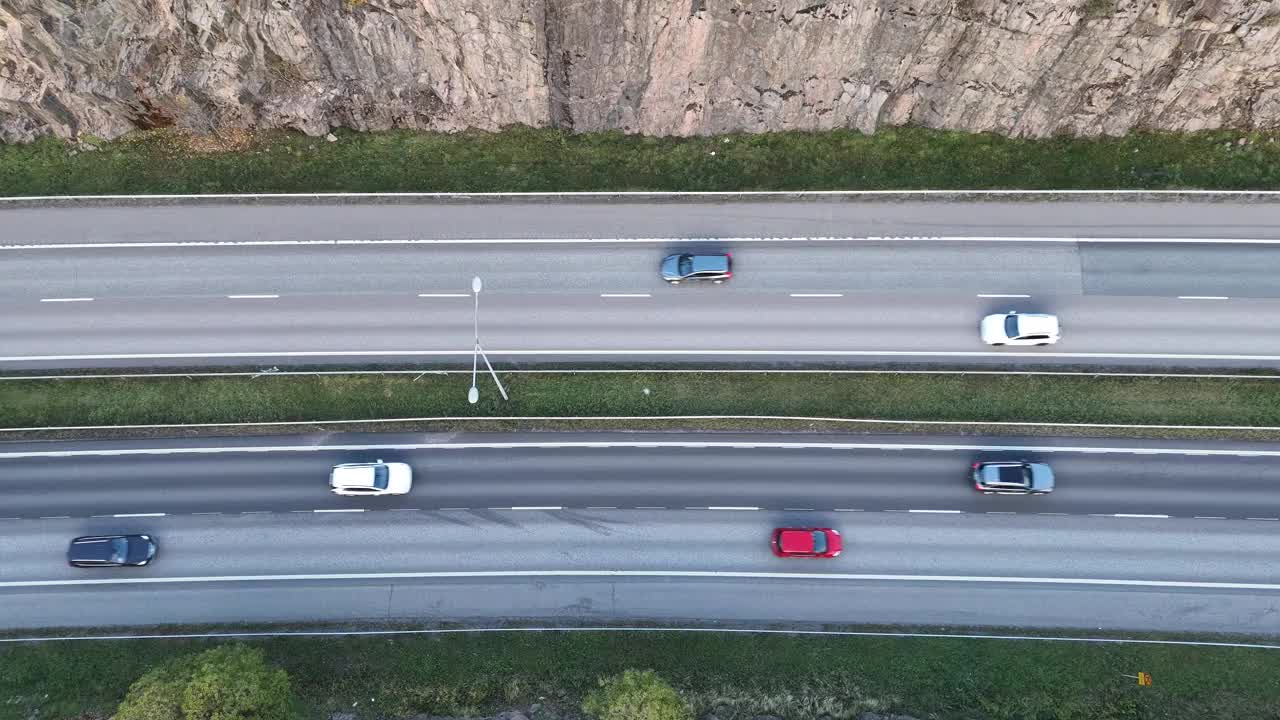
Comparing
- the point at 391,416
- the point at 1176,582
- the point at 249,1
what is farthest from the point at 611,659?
the point at 249,1

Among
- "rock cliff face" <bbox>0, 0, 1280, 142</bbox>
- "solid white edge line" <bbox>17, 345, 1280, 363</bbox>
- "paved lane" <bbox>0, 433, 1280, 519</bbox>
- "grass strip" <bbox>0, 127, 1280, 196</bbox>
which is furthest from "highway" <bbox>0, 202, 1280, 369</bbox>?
"rock cliff face" <bbox>0, 0, 1280, 142</bbox>

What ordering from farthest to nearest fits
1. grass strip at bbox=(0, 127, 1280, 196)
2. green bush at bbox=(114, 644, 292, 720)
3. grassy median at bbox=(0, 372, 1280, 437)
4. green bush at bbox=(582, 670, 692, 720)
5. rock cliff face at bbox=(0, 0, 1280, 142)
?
grass strip at bbox=(0, 127, 1280, 196) → grassy median at bbox=(0, 372, 1280, 437) → rock cliff face at bbox=(0, 0, 1280, 142) → green bush at bbox=(582, 670, 692, 720) → green bush at bbox=(114, 644, 292, 720)

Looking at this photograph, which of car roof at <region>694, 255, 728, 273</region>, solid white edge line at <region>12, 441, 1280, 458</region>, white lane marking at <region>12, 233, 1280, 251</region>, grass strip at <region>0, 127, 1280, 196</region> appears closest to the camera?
solid white edge line at <region>12, 441, 1280, 458</region>

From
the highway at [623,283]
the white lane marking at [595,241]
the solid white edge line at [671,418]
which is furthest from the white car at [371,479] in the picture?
the white lane marking at [595,241]

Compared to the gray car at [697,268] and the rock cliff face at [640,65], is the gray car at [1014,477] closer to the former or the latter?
the gray car at [697,268]

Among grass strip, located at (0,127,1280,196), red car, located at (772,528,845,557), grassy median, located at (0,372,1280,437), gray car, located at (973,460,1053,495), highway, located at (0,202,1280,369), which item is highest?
grass strip, located at (0,127,1280,196)

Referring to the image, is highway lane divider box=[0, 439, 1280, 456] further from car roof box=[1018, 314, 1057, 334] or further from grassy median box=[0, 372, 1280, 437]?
car roof box=[1018, 314, 1057, 334]

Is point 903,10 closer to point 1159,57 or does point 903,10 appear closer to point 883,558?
point 1159,57
